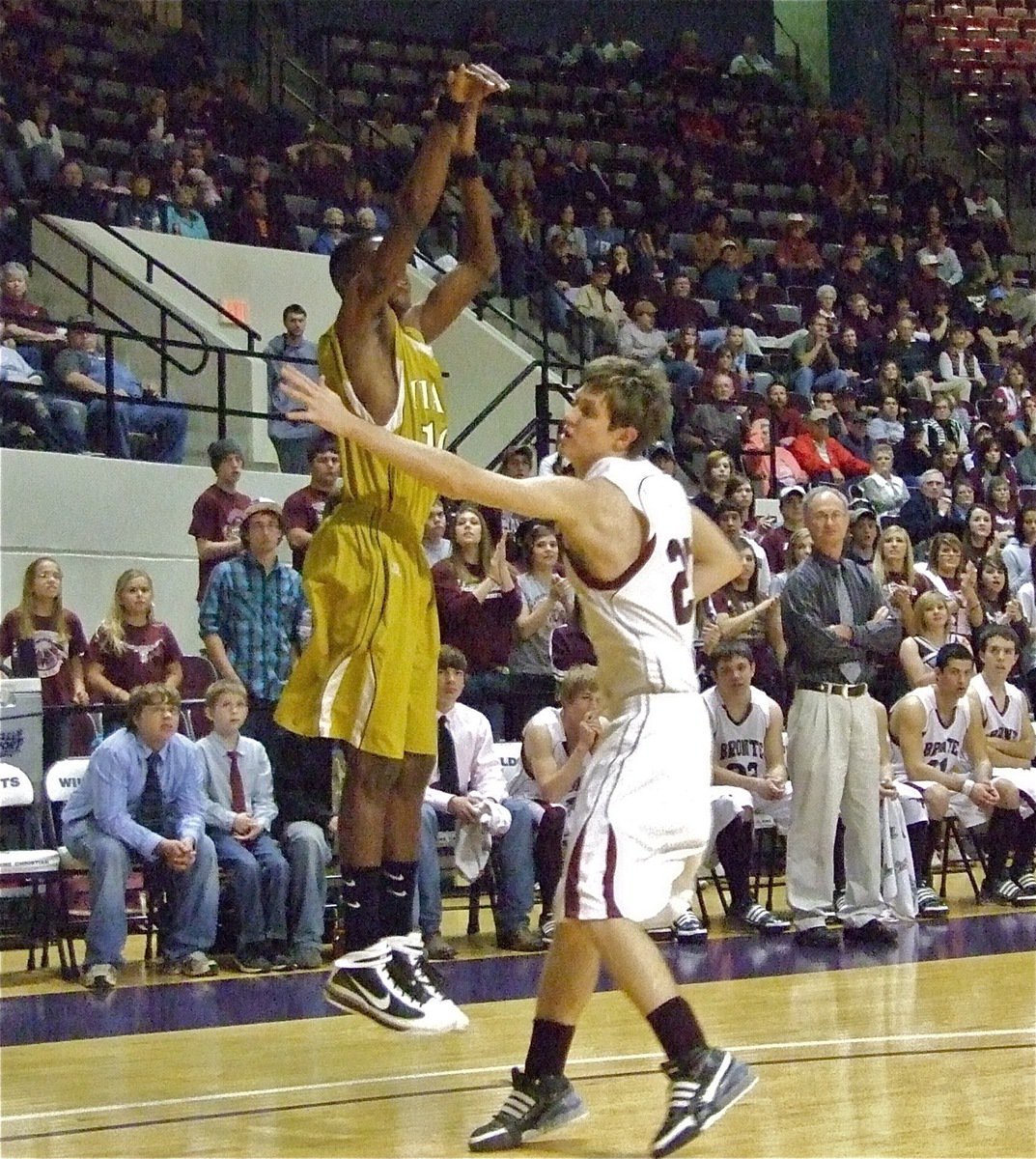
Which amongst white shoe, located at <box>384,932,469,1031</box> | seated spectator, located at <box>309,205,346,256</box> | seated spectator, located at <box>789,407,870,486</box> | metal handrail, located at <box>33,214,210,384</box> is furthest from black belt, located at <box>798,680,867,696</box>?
seated spectator, located at <box>309,205,346,256</box>

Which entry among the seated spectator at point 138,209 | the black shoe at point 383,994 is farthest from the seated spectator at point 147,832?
the seated spectator at point 138,209

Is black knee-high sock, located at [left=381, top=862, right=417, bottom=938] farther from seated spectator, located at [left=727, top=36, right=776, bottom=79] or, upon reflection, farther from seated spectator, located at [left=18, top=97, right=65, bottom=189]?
seated spectator, located at [left=727, top=36, right=776, bottom=79]

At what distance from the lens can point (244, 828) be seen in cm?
779

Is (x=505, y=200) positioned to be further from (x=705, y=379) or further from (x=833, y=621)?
(x=833, y=621)

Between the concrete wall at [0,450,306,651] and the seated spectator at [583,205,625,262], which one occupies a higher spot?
the seated spectator at [583,205,625,262]

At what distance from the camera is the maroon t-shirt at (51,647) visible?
8406 millimetres

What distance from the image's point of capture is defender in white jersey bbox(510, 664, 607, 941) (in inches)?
328

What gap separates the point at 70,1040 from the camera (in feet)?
19.5

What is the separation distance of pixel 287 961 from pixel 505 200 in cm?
963

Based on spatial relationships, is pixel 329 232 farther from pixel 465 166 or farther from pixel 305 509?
pixel 465 166

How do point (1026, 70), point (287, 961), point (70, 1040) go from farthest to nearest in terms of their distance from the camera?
point (1026, 70)
point (287, 961)
point (70, 1040)

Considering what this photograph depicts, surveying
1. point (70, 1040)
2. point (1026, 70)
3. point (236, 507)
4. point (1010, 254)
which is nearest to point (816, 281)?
point (1010, 254)

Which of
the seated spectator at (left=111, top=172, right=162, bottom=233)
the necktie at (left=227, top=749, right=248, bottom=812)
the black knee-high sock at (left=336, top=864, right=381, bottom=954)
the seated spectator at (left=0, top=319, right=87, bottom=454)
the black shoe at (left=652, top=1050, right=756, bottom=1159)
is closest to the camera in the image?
the black shoe at (left=652, top=1050, right=756, bottom=1159)

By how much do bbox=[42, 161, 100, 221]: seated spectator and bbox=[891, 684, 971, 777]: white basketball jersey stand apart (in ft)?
21.1
